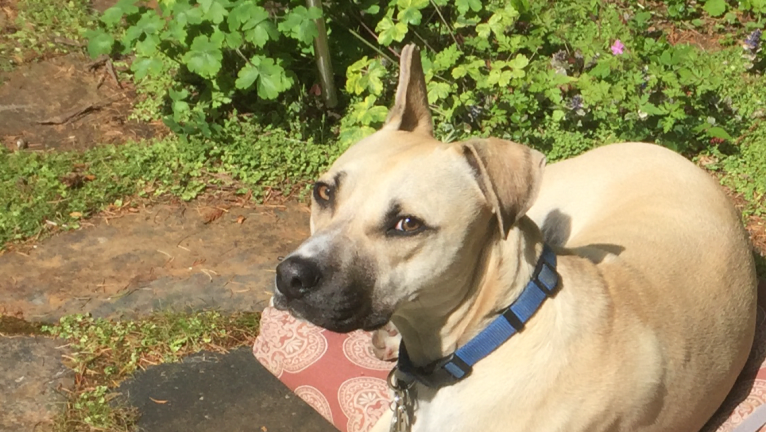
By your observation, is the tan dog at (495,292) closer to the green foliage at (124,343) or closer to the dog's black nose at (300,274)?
the dog's black nose at (300,274)

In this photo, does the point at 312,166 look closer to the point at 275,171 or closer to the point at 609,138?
the point at 275,171

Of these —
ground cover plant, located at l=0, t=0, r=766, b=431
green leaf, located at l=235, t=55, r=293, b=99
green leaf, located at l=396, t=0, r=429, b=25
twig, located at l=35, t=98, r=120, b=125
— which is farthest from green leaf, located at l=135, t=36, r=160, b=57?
green leaf, located at l=396, t=0, r=429, b=25

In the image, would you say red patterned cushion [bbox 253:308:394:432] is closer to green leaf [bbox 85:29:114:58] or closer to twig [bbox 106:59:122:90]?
green leaf [bbox 85:29:114:58]

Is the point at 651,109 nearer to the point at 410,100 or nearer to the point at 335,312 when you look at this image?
the point at 410,100

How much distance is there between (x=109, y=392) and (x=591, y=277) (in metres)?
2.31

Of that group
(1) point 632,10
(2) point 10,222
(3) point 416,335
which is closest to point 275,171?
(2) point 10,222

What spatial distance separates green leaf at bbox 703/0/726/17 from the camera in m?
6.18

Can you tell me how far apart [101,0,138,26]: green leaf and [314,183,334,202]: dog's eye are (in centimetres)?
257

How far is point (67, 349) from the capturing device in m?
3.75

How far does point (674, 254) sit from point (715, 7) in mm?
4001

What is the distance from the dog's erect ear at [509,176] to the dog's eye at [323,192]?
535 millimetres

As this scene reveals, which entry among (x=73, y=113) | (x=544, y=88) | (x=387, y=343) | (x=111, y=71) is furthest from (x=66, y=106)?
(x=544, y=88)

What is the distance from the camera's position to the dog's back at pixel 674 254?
279 centimetres

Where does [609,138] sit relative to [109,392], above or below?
above
